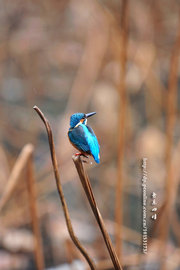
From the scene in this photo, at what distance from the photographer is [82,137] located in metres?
0.37

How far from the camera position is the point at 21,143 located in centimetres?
181

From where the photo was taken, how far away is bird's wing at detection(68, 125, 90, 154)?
37 cm

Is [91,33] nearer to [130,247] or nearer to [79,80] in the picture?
[79,80]

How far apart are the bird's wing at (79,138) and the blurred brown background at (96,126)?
36 centimetres

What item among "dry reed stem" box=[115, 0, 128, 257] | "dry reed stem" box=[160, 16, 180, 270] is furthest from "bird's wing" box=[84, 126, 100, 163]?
"dry reed stem" box=[160, 16, 180, 270]

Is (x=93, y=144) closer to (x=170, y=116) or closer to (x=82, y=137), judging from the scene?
(x=82, y=137)

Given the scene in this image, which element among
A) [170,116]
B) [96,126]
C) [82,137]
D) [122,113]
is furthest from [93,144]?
[96,126]

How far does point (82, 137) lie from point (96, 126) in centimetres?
148

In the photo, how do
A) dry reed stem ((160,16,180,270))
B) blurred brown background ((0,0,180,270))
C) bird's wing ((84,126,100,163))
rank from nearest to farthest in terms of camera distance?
bird's wing ((84,126,100,163)), dry reed stem ((160,16,180,270)), blurred brown background ((0,0,180,270))

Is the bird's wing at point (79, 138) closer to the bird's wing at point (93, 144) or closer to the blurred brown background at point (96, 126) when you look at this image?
the bird's wing at point (93, 144)

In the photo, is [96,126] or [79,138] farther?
[96,126]

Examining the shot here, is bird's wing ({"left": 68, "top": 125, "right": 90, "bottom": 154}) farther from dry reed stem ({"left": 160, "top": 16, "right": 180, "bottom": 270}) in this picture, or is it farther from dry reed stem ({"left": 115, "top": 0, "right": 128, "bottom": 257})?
dry reed stem ({"left": 160, "top": 16, "right": 180, "bottom": 270})

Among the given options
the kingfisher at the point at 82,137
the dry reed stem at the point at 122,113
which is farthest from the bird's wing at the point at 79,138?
the dry reed stem at the point at 122,113

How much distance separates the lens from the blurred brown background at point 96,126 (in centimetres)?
131
